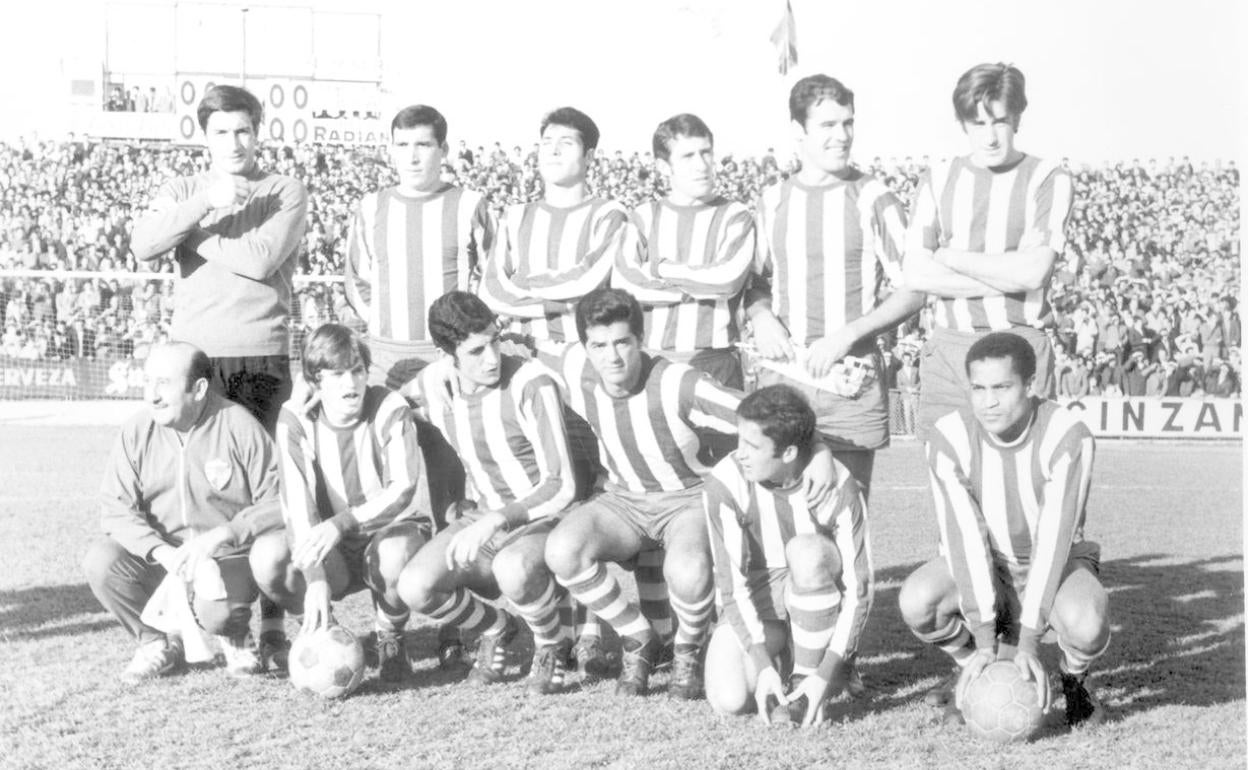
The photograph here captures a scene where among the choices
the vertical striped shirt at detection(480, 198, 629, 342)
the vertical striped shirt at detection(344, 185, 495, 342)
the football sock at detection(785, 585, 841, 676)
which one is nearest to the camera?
the football sock at detection(785, 585, 841, 676)

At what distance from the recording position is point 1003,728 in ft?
10.4

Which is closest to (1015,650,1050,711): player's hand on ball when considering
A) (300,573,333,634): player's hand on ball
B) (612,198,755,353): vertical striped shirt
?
(612,198,755,353): vertical striped shirt

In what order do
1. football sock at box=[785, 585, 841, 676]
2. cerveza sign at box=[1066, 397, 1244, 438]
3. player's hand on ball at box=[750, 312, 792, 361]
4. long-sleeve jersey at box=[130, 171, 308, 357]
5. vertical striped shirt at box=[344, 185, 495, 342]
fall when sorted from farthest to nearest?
cerveza sign at box=[1066, 397, 1244, 438] → vertical striped shirt at box=[344, 185, 495, 342] → long-sleeve jersey at box=[130, 171, 308, 357] → player's hand on ball at box=[750, 312, 792, 361] → football sock at box=[785, 585, 841, 676]

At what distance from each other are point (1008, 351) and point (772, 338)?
80 cm

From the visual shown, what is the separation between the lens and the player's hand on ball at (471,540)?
3662 mm

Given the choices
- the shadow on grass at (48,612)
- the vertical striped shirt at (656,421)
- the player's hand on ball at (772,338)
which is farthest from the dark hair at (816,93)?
the shadow on grass at (48,612)

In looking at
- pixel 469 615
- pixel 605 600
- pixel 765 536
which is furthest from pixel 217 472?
pixel 765 536

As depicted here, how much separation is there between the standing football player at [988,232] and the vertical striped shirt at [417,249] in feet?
4.90

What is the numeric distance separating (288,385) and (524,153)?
470 inches

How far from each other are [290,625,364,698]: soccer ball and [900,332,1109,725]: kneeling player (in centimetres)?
149

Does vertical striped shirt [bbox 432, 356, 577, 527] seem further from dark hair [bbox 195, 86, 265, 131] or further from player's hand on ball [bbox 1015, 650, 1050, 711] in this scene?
player's hand on ball [bbox 1015, 650, 1050, 711]

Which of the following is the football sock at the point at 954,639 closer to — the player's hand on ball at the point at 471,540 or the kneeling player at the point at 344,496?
the player's hand on ball at the point at 471,540

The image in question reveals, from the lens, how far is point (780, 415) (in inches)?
133

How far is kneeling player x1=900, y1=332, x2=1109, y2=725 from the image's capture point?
333 centimetres
